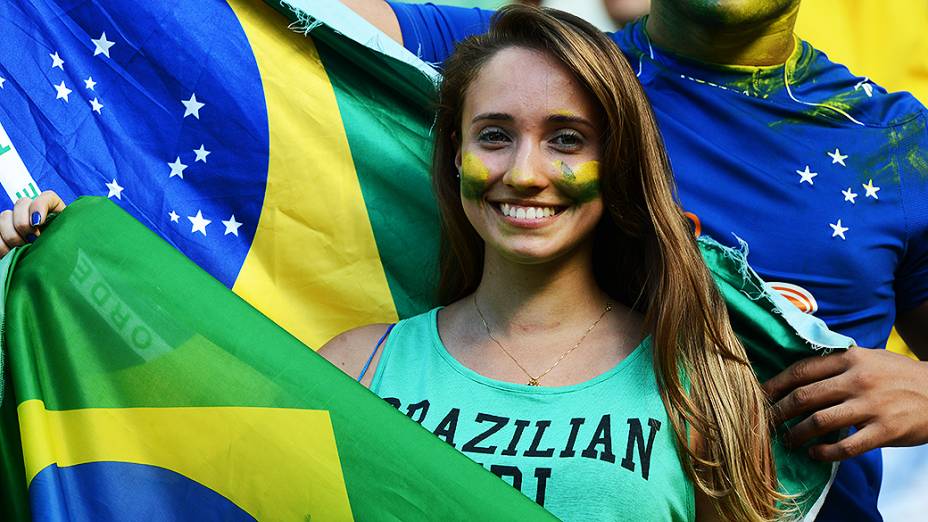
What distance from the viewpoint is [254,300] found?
86.6 inches

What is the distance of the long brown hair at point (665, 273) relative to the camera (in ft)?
5.81

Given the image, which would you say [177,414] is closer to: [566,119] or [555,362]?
[555,362]

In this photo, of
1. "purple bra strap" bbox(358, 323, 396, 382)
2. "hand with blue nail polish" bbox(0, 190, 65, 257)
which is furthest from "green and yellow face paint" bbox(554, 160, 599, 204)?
"hand with blue nail polish" bbox(0, 190, 65, 257)

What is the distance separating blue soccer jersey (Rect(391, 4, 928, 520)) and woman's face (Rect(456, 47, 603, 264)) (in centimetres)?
39

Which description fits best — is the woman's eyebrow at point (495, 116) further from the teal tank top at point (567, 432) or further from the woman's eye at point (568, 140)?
the teal tank top at point (567, 432)

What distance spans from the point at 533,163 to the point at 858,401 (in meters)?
0.60

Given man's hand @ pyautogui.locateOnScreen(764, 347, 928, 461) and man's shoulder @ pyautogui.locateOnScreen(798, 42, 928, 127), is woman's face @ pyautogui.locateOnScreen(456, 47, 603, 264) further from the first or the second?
man's shoulder @ pyautogui.locateOnScreen(798, 42, 928, 127)

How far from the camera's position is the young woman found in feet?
5.70

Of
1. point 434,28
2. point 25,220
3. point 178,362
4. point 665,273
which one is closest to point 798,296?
point 665,273

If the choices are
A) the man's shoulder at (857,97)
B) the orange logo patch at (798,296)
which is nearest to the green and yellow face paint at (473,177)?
the orange logo patch at (798,296)

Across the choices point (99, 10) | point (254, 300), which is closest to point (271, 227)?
point (254, 300)

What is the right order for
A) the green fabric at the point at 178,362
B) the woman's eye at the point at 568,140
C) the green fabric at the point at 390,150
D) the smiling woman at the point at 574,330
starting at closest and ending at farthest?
the green fabric at the point at 178,362, the smiling woman at the point at 574,330, the woman's eye at the point at 568,140, the green fabric at the point at 390,150

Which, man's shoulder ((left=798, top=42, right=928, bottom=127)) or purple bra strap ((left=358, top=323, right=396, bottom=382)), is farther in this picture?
man's shoulder ((left=798, top=42, right=928, bottom=127))

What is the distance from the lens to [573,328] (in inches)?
75.4
